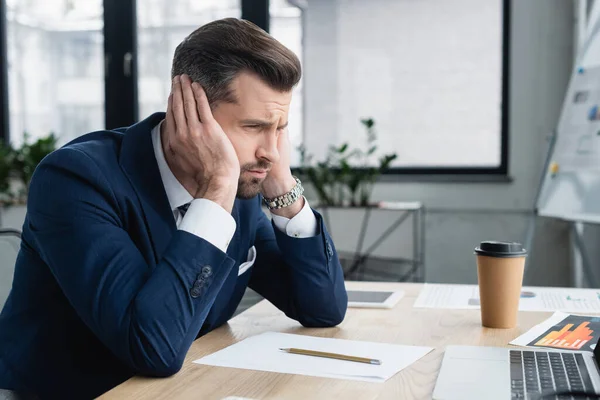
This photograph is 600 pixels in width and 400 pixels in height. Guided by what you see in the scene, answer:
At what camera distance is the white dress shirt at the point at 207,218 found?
1.09m

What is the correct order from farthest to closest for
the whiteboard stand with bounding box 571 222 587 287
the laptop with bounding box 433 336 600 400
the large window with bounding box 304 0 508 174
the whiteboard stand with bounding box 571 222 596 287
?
1. the large window with bounding box 304 0 508 174
2. the whiteboard stand with bounding box 571 222 587 287
3. the whiteboard stand with bounding box 571 222 596 287
4. the laptop with bounding box 433 336 600 400

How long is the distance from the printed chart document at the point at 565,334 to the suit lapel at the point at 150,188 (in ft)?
1.99

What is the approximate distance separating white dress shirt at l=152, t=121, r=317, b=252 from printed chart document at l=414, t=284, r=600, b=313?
0.30 metres

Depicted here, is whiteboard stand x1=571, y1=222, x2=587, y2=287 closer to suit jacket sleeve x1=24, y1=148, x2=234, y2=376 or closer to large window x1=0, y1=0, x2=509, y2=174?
large window x1=0, y1=0, x2=509, y2=174

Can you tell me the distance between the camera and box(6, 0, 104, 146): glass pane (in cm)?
448

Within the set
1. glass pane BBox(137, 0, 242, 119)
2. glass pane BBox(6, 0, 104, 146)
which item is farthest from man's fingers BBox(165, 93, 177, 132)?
glass pane BBox(6, 0, 104, 146)

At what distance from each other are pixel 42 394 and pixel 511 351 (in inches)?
29.9

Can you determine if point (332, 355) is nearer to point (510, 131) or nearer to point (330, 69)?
point (510, 131)

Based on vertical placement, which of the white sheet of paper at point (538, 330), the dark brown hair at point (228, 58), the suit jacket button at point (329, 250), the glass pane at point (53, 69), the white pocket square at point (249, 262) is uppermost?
the glass pane at point (53, 69)

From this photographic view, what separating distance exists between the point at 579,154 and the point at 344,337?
2.13 m

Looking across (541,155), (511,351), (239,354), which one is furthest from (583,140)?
(239,354)

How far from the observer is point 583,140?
9.68ft

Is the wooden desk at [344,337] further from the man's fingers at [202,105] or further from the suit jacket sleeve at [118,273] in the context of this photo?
the man's fingers at [202,105]

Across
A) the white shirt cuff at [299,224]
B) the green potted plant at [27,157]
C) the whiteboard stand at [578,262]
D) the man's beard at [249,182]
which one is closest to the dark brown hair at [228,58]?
the man's beard at [249,182]
